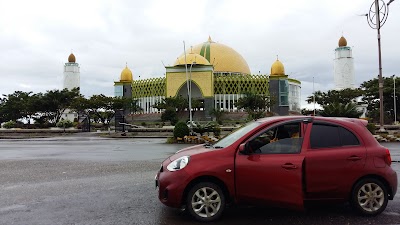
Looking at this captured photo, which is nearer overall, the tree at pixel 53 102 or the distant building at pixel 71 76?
the tree at pixel 53 102

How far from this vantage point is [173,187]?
17.9 feet

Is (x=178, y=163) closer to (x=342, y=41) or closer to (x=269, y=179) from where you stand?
(x=269, y=179)

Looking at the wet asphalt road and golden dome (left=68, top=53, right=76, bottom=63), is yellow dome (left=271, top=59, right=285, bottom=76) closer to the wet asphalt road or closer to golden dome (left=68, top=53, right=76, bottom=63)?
golden dome (left=68, top=53, right=76, bottom=63)

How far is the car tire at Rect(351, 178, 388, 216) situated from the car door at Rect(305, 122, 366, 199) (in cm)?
15

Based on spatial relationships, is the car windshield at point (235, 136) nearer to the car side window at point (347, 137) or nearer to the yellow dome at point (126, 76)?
the car side window at point (347, 137)

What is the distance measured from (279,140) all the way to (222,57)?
7126cm

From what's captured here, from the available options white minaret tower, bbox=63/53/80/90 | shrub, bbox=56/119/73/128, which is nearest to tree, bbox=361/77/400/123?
shrub, bbox=56/119/73/128

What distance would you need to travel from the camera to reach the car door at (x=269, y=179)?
216 inches

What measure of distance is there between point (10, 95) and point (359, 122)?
69.1 metres

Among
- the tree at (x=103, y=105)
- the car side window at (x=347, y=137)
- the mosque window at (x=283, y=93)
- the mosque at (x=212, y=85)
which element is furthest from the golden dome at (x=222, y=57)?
the car side window at (x=347, y=137)

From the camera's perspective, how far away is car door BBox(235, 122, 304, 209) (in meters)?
5.48

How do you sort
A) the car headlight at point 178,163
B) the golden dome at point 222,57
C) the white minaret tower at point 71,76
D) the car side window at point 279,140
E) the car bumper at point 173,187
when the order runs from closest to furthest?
the car bumper at point 173,187 → the car headlight at point 178,163 → the car side window at point 279,140 → the golden dome at point 222,57 → the white minaret tower at point 71,76

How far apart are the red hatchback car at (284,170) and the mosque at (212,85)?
56513 millimetres

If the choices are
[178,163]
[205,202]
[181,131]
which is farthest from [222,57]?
[205,202]
